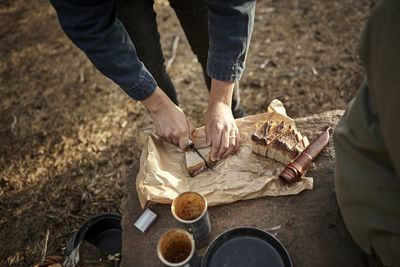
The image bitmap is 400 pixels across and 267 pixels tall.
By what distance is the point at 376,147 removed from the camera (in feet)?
3.99

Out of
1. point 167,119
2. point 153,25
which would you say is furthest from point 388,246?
point 153,25

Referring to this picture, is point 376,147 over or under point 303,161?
over

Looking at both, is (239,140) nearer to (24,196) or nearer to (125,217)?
(125,217)

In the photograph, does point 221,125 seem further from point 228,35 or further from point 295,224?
point 295,224

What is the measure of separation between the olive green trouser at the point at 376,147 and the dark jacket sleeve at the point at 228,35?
864mm

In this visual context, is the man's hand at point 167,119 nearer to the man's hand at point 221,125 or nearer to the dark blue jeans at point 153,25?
the man's hand at point 221,125

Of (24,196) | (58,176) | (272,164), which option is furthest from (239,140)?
(24,196)

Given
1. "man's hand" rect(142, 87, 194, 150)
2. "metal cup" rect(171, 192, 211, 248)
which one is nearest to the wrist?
"man's hand" rect(142, 87, 194, 150)

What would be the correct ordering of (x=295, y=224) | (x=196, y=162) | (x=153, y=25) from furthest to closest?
(x=153, y=25) < (x=196, y=162) < (x=295, y=224)

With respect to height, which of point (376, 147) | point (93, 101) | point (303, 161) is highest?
point (376, 147)

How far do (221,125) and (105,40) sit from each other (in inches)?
39.9

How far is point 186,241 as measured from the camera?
4.71ft

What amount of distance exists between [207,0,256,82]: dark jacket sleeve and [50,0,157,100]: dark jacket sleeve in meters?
0.52

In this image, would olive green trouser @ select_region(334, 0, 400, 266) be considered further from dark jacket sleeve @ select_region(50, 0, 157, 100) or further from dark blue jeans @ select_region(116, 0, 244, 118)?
dark blue jeans @ select_region(116, 0, 244, 118)
